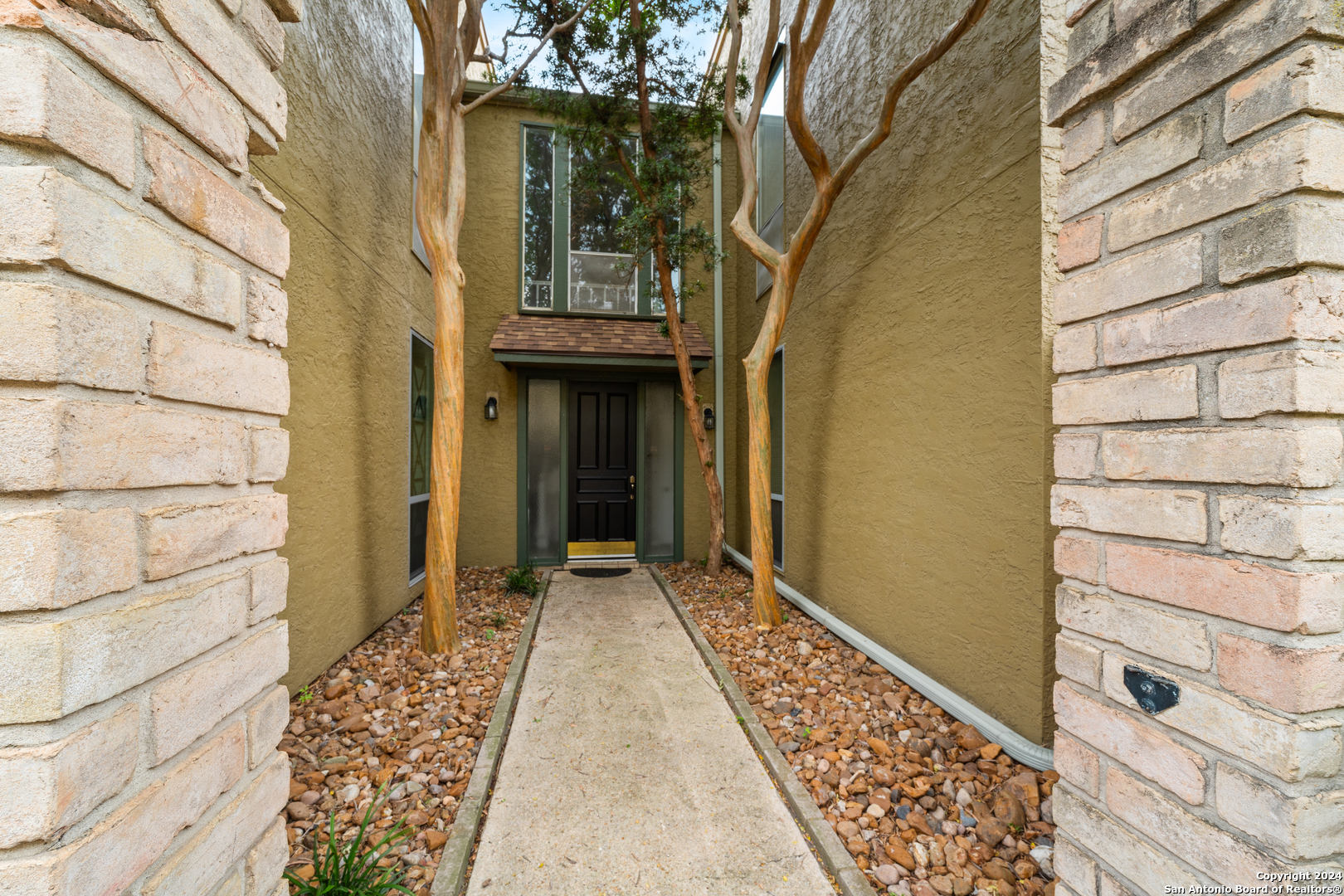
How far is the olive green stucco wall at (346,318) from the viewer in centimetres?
299

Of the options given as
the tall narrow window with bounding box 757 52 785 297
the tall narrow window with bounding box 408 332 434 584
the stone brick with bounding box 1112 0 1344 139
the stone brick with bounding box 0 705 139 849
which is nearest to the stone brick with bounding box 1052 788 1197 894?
the stone brick with bounding box 1112 0 1344 139

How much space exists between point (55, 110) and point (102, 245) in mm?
130

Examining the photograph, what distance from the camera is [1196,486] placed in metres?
0.87

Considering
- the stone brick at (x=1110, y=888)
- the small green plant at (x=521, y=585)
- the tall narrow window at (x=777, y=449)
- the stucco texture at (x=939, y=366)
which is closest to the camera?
the stone brick at (x=1110, y=888)

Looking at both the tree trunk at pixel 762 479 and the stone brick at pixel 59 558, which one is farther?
the tree trunk at pixel 762 479

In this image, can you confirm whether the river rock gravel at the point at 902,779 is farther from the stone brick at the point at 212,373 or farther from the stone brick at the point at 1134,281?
the stone brick at the point at 212,373

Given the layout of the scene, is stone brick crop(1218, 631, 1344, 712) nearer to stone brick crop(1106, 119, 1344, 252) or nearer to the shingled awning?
stone brick crop(1106, 119, 1344, 252)

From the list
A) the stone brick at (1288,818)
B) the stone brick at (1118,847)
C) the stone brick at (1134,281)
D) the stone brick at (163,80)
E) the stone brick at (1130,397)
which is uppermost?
the stone brick at (163,80)

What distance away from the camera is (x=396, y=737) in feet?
9.02

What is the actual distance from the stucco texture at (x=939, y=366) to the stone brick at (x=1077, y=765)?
52.7 inches

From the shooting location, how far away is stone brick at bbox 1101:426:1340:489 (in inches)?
29.7

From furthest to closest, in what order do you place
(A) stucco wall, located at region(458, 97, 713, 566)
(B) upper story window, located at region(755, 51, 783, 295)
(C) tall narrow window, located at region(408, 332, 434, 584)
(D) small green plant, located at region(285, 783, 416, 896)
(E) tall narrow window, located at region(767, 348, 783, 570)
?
(A) stucco wall, located at region(458, 97, 713, 566) → (B) upper story window, located at region(755, 51, 783, 295) → (E) tall narrow window, located at region(767, 348, 783, 570) → (C) tall narrow window, located at region(408, 332, 434, 584) → (D) small green plant, located at region(285, 783, 416, 896)

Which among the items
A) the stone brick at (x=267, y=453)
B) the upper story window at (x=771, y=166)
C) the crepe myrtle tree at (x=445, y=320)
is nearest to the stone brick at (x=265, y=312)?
the stone brick at (x=267, y=453)

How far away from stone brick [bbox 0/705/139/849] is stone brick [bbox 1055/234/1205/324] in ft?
5.09
